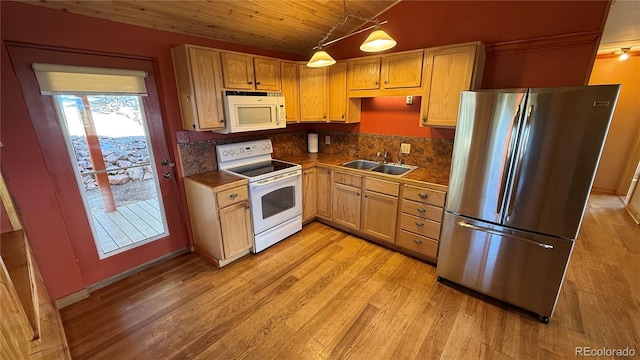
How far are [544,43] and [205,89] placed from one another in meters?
3.15

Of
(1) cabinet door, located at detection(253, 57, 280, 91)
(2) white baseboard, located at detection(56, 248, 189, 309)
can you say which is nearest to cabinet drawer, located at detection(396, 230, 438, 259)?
(1) cabinet door, located at detection(253, 57, 280, 91)

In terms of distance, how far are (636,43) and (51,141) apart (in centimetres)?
677

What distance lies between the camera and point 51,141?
2043 mm

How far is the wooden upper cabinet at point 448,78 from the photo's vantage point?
2340mm

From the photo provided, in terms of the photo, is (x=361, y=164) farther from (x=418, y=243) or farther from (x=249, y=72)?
(x=249, y=72)

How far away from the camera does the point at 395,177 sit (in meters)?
2.74

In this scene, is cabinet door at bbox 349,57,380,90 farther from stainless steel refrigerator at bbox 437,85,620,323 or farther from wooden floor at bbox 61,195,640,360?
wooden floor at bbox 61,195,640,360

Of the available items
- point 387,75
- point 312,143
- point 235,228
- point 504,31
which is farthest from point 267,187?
point 504,31

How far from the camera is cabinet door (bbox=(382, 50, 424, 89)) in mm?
2633

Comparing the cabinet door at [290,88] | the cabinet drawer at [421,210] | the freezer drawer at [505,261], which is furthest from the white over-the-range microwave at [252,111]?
the freezer drawer at [505,261]

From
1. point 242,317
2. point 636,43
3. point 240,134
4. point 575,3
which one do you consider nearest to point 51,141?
point 240,134

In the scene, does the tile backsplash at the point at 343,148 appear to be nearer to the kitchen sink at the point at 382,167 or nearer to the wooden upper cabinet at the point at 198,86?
the kitchen sink at the point at 382,167

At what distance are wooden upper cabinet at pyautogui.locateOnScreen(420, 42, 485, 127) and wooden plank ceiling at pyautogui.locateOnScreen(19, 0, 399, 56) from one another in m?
1.02

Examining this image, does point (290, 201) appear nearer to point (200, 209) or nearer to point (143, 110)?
point (200, 209)
